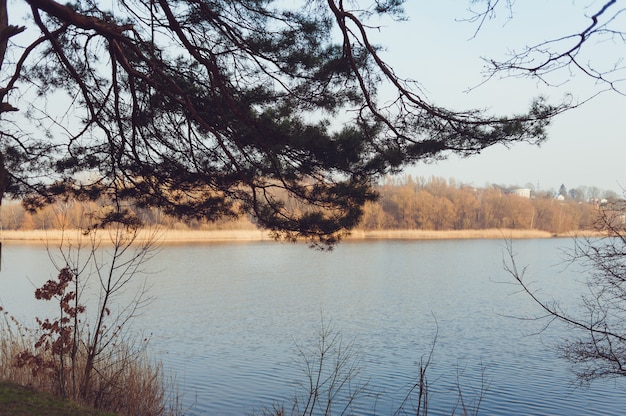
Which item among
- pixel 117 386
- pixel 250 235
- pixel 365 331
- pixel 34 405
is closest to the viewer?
pixel 34 405

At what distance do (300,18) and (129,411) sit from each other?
3.98 m

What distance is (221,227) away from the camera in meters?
32.8

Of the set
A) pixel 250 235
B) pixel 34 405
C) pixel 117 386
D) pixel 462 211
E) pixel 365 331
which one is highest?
pixel 462 211

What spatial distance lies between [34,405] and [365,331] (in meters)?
7.93

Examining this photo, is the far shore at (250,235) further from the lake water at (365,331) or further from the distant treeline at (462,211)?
the lake water at (365,331)

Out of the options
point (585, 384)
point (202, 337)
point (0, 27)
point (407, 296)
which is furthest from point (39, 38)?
point (407, 296)

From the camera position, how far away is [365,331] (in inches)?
458

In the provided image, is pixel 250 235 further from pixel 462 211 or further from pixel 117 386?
pixel 117 386

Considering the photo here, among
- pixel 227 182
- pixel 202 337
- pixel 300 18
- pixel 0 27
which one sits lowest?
pixel 202 337

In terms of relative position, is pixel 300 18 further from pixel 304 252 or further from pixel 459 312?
pixel 304 252

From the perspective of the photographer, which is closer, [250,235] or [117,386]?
[117,386]

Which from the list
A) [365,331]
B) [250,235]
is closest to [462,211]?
[250,235]

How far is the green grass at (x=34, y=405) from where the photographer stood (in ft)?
13.7

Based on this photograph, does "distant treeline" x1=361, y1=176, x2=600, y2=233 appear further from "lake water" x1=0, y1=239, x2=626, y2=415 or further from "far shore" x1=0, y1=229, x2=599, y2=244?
"lake water" x1=0, y1=239, x2=626, y2=415
